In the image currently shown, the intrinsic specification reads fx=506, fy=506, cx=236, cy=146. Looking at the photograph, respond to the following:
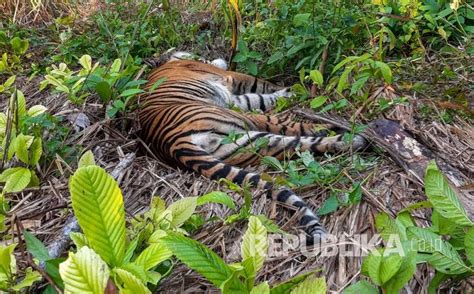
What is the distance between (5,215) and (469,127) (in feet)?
7.73

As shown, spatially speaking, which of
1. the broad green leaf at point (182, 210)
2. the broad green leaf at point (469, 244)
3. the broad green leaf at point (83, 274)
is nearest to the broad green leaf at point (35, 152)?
the broad green leaf at point (182, 210)

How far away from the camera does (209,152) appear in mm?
3158

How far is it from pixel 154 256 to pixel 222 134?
1.83 m

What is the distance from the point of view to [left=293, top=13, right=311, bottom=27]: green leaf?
3.69 metres

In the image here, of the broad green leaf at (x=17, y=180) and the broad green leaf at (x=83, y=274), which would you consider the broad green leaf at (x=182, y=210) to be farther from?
the broad green leaf at (x=17, y=180)

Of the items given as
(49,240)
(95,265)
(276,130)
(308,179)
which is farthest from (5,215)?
(276,130)

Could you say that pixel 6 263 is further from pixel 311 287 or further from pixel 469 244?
pixel 469 244

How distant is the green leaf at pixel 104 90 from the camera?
10.0 feet

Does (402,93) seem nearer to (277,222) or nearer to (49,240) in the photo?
(277,222)

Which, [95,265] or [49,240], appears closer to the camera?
[95,265]

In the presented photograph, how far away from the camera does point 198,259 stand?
1473 millimetres

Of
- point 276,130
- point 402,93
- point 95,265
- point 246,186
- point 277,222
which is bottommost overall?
point 276,130

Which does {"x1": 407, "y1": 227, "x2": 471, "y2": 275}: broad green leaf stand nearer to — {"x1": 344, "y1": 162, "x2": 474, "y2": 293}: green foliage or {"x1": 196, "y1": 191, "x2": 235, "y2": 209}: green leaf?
{"x1": 344, "y1": 162, "x2": 474, "y2": 293}: green foliage

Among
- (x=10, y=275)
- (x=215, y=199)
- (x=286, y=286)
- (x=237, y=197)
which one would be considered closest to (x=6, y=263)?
(x=10, y=275)
